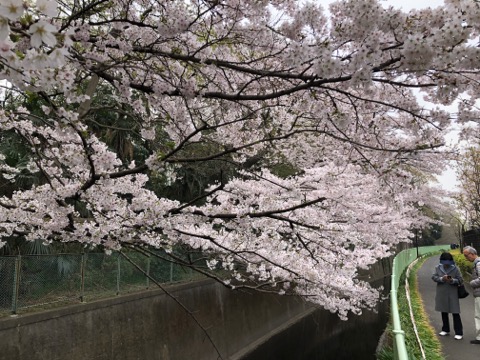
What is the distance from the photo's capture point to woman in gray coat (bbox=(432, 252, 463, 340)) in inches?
303

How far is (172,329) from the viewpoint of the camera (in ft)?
32.9

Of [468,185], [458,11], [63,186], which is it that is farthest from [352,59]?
[468,185]

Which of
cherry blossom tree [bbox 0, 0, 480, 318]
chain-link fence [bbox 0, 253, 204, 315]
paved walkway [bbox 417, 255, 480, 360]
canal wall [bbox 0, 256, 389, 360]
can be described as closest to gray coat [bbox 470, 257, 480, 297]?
paved walkway [bbox 417, 255, 480, 360]

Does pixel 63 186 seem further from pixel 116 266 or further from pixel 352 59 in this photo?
pixel 116 266

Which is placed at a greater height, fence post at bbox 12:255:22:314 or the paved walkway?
fence post at bbox 12:255:22:314

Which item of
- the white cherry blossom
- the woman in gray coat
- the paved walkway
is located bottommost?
the paved walkway

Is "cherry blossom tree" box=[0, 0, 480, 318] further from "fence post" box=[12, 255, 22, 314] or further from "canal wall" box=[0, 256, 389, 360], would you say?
"fence post" box=[12, 255, 22, 314]

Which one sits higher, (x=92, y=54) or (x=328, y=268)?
(x=92, y=54)

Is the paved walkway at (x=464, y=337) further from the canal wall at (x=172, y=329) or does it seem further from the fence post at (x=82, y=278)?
the fence post at (x=82, y=278)

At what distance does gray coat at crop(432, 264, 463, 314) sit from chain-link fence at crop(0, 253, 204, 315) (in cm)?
580

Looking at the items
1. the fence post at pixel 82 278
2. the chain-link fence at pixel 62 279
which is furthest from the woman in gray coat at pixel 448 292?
the fence post at pixel 82 278

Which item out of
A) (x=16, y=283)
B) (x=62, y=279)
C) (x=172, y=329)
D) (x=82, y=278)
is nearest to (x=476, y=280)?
(x=172, y=329)

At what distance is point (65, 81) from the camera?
233 centimetres

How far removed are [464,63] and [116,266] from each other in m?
8.85
